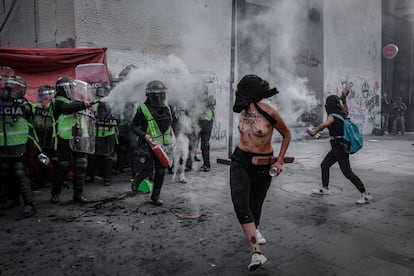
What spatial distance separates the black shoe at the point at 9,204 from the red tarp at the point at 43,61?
206cm

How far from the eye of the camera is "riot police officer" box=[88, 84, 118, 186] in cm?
639

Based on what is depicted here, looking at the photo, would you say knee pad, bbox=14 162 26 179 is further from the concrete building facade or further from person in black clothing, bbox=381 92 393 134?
person in black clothing, bbox=381 92 393 134

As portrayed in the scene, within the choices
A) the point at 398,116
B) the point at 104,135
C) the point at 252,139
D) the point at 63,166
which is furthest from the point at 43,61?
the point at 398,116

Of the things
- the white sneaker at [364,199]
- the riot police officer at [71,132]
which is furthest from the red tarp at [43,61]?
the white sneaker at [364,199]

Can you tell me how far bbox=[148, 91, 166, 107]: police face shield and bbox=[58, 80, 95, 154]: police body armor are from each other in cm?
105

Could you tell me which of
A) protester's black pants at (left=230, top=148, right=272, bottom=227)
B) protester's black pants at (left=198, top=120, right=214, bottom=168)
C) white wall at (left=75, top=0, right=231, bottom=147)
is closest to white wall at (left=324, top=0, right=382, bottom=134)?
white wall at (left=75, top=0, right=231, bottom=147)

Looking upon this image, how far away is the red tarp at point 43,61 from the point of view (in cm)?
636

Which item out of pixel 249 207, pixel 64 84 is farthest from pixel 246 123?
pixel 64 84

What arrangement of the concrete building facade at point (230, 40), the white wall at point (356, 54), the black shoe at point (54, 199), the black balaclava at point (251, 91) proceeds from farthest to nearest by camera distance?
the white wall at point (356, 54)
the concrete building facade at point (230, 40)
the black shoe at point (54, 199)
the black balaclava at point (251, 91)

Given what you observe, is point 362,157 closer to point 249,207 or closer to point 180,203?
point 180,203

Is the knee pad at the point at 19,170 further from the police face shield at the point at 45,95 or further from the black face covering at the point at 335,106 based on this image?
the black face covering at the point at 335,106

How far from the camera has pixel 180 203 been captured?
5223mm

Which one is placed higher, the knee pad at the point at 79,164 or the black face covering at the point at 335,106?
the black face covering at the point at 335,106

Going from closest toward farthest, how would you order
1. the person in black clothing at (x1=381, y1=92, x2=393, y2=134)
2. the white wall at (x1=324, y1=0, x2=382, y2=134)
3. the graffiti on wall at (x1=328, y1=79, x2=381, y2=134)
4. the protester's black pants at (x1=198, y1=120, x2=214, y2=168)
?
1. the protester's black pants at (x1=198, y1=120, x2=214, y2=168)
2. the white wall at (x1=324, y1=0, x2=382, y2=134)
3. the graffiti on wall at (x1=328, y1=79, x2=381, y2=134)
4. the person in black clothing at (x1=381, y1=92, x2=393, y2=134)
